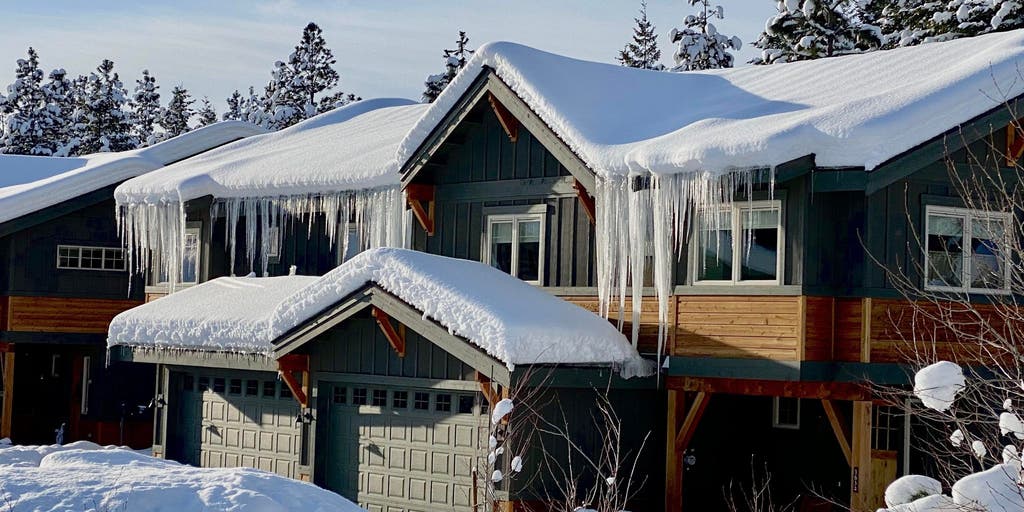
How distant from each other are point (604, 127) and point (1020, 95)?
15.4 ft

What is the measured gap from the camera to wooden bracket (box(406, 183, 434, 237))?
1900 centimetres

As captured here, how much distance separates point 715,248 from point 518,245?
3323mm

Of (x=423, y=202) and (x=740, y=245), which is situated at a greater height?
(x=423, y=202)

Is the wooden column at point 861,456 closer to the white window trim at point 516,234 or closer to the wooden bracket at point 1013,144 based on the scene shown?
the wooden bracket at point 1013,144

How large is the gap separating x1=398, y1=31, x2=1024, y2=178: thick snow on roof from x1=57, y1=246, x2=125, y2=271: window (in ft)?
29.4

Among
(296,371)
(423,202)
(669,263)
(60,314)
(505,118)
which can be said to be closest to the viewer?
(669,263)

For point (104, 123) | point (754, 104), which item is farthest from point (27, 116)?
point (754, 104)

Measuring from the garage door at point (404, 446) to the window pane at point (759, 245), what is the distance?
134 inches

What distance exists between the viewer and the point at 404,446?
1677 centimetres

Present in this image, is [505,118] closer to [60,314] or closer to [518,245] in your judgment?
[518,245]

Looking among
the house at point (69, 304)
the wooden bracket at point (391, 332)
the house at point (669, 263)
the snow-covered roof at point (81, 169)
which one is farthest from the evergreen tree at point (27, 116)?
the wooden bracket at point (391, 332)

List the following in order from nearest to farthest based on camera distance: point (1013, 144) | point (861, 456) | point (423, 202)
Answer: point (861, 456)
point (1013, 144)
point (423, 202)

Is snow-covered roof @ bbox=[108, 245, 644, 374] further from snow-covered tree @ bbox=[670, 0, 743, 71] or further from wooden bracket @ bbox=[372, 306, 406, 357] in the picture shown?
snow-covered tree @ bbox=[670, 0, 743, 71]

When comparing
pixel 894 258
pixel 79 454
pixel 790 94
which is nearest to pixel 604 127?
pixel 790 94
